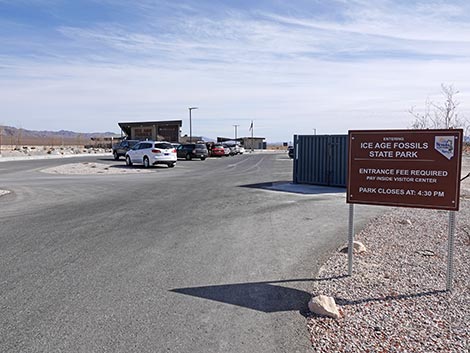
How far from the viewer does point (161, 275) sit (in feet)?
17.9

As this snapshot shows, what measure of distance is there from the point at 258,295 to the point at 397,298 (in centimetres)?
157

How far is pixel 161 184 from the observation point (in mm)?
16922

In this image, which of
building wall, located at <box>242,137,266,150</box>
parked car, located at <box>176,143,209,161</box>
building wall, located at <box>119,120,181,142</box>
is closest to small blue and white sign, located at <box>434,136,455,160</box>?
parked car, located at <box>176,143,209,161</box>

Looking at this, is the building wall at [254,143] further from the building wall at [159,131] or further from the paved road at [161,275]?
the paved road at [161,275]

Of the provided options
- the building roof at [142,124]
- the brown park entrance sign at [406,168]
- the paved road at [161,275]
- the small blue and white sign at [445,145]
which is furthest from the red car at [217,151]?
the small blue and white sign at [445,145]

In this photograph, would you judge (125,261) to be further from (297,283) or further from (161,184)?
(161,184)

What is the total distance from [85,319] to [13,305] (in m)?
0.93

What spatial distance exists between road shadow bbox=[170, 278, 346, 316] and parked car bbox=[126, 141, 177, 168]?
22.9 metres

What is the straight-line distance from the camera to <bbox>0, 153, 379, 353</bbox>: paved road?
3.81 metres

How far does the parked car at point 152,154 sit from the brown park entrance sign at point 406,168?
2281 centimetres

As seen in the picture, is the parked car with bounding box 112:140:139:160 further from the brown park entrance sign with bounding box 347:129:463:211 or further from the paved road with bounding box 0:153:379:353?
the brown park entrance sign with bounding box 347:129:463:211

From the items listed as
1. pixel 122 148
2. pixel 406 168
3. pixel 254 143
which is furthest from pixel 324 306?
pixel 254 143

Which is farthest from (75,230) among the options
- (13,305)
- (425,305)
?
(425,305)

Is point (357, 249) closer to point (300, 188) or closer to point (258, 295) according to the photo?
point (258, 295)
